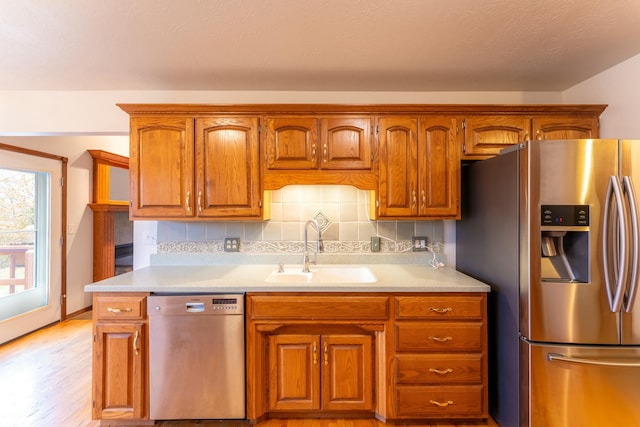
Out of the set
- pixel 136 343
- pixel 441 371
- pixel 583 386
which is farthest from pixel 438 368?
pixel 136 343

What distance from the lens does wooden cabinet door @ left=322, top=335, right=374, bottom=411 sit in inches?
75.7

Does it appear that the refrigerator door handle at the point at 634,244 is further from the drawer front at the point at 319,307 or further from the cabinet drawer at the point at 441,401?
the drawer front at the point at 319,307

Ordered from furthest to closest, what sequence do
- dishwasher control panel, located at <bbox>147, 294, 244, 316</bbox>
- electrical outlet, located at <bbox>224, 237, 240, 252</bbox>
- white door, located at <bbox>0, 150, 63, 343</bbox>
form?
white door, located at <bbox>0, 150, 63, 343</bbox> → electrical outlet, located at <bbox>224, 237, 240, 252</bbox> → dishwasher control panel, located at <bbox>147, 294, 244, 316</bbox>

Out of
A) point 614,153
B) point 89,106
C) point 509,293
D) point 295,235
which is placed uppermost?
point 89,106

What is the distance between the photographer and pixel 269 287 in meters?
1.89

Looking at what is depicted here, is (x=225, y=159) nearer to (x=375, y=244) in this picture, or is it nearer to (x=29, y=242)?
(x=375, y=244)

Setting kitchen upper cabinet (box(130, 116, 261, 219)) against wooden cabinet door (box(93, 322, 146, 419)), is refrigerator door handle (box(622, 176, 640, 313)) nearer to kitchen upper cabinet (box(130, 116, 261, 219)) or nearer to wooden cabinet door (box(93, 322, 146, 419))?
kitchen upper cabinet (box(130, 116, 261, 219))

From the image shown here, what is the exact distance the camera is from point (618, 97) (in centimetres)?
212

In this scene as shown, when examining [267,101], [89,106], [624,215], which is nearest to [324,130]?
[267,101]

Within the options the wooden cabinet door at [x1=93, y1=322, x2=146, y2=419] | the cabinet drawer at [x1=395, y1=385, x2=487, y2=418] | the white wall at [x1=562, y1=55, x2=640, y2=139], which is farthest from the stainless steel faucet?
the white wall at [x1=562, y1=55, x2=640, y2=139]

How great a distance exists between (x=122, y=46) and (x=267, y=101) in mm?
986

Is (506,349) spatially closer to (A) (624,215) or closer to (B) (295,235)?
(A) (624,215)

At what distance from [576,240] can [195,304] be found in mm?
2062

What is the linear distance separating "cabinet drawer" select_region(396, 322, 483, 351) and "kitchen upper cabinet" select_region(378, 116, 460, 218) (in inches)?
29.7
